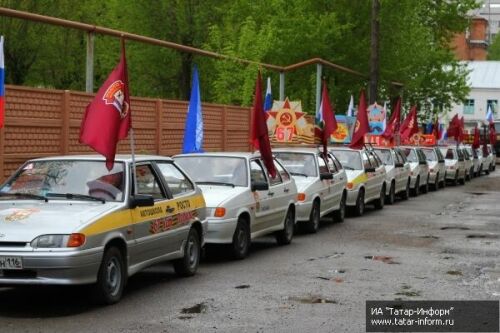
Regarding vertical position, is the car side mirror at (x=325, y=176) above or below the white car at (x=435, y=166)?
above

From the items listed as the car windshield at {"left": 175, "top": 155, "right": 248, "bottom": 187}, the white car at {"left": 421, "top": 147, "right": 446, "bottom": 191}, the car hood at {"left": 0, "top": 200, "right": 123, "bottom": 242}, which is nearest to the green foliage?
the white car at {"left": 421, "top": 147, "right": 446, "bottom": 191}

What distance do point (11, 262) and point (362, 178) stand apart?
45.5ft

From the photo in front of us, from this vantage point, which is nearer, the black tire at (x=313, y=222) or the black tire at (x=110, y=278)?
the black tire at (x=110, y=278)

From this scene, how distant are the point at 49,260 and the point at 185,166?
221 inches

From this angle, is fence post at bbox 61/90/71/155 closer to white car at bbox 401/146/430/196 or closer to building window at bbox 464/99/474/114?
white car at bbox 401/146/430/196

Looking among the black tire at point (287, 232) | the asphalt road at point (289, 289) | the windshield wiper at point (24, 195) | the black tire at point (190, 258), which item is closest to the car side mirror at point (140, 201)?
the windshield wiper at point (24, 195)

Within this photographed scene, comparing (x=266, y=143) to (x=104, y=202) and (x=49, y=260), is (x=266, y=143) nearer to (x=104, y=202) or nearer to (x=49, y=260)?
(x=104, y=202)

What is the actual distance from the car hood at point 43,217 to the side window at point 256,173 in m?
4.56

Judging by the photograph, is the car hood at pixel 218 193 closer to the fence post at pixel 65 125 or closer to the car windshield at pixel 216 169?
the car windshield at pixel 216 169

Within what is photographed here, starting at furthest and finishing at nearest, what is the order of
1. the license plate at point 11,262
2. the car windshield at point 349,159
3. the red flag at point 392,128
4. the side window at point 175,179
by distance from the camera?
1. the red flag at point 392,128
2. the car windshield at point 349,159
3. the side window at point 175,179
4. the license plate at point 11,262

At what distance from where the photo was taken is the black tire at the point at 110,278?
863 centimetres

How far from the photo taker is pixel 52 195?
929 centimetres

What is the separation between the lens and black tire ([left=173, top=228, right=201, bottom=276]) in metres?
10.8

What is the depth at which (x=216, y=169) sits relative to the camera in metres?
13.4
